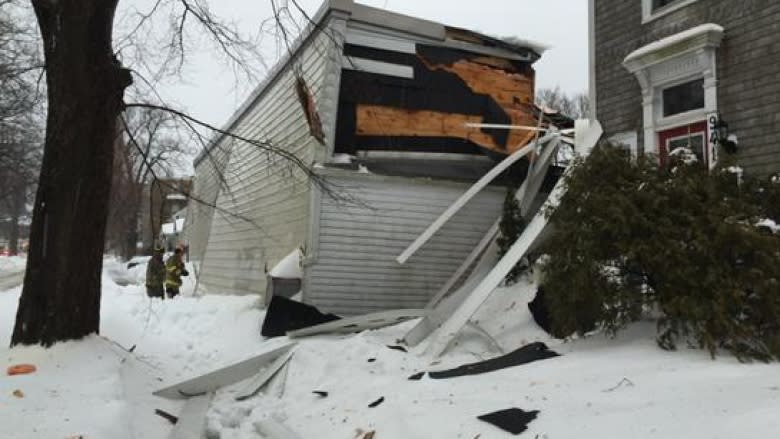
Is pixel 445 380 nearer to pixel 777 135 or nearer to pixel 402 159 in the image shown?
pixel 777 135

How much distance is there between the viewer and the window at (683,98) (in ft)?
32.3

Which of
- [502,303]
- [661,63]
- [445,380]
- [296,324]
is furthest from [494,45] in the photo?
[445,380]

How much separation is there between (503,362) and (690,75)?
627 cm

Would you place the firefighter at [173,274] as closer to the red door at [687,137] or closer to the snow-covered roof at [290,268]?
the snow-covered roof at [290,268]

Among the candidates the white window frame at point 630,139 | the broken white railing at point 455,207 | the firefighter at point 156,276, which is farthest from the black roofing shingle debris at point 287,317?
the white window frame at point 630,139

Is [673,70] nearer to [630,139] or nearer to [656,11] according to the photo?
[656,11]

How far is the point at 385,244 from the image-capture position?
12.0 metres

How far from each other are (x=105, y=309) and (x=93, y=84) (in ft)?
23.0

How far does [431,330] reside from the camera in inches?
340

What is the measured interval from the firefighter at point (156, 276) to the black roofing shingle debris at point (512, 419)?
11788 mm

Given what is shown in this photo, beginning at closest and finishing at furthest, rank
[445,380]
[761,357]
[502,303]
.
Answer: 1. [761,357]
2. [445,380]
3. [502,303]

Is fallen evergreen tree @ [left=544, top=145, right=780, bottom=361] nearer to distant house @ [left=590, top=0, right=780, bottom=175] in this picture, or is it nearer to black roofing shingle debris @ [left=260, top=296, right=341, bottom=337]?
distant house @ [left=590, top=0, right=780, bottom=175]

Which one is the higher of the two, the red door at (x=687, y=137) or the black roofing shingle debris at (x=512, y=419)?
the red door at (x=687, y=137)

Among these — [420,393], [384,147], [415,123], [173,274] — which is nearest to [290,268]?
[384,147]
